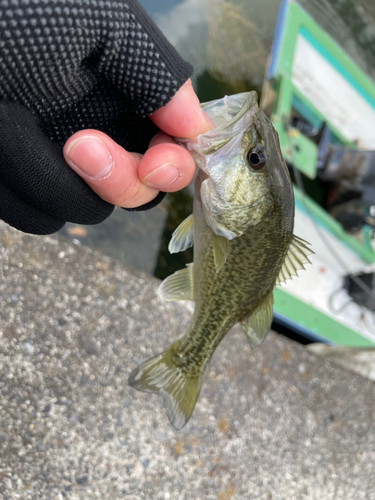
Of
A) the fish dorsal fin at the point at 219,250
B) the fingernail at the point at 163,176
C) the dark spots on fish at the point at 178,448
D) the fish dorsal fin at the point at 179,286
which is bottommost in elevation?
the dark spots on fish at the point at 178,448

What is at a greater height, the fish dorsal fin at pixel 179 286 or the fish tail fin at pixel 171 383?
the fish dorsal fin at pixel 179 286

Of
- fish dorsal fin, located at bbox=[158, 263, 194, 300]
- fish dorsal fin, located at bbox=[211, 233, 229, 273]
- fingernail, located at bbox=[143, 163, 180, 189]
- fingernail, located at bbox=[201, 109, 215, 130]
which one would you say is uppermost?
fingernail, located at bbox=[201, 109, 215, 130]

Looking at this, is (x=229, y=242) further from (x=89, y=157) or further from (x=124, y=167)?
(x=89, y=157)

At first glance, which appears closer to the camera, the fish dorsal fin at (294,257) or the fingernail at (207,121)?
the fingernail at (207,121)

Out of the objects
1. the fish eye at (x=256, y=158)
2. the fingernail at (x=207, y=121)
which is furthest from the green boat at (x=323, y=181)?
the fingernail at (x=207, y=121)

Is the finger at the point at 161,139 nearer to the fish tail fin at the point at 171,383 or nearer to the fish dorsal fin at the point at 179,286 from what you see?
the fish dorsal fin at the point at 179,286

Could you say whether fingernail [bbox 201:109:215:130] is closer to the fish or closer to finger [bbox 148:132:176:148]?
the fish

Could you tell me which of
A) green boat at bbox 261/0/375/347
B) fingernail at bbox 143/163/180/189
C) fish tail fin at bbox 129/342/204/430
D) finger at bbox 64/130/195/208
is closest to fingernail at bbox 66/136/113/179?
finger at bbox 64/130/195/208

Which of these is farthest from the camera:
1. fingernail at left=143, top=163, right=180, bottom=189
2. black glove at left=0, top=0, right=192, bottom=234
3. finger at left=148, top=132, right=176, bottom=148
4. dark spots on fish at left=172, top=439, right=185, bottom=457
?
dark spots on fish at left=172, top=439, right=185, bottom=457
